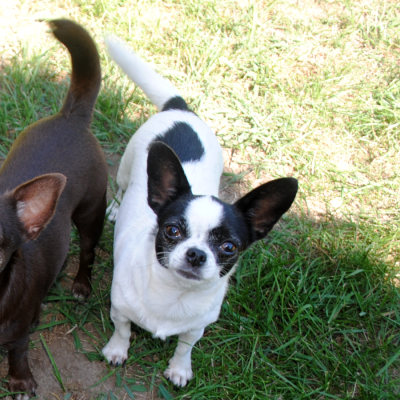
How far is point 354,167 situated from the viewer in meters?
4.25

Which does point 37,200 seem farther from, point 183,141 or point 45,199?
point 183,141

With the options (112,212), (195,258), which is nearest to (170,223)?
(195,258)

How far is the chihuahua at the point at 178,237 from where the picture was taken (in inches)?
89.8

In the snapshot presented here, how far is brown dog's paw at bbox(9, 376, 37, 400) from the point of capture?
8.49 ft

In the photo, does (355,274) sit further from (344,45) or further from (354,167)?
(344,45)

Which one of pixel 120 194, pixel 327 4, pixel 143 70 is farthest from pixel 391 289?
pixel 327 4

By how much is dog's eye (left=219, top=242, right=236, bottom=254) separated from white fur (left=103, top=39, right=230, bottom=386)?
9cm

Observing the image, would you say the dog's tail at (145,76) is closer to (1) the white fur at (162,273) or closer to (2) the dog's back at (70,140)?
(1) the white fur at (162,273)

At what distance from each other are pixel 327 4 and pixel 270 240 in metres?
3.12

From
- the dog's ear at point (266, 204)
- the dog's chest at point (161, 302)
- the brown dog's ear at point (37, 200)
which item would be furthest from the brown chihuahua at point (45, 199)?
the dog's ear at point (266, 204)

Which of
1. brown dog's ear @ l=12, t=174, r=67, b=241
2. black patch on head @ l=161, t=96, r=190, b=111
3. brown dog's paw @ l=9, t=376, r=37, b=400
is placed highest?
brown dog's ear @ l=12, t=174, r=67, b=241

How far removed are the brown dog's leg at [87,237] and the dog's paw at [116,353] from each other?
41 cm

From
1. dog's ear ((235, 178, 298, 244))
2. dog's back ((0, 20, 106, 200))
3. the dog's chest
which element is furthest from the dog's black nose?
dog's back ((0, 20, 106, 200))

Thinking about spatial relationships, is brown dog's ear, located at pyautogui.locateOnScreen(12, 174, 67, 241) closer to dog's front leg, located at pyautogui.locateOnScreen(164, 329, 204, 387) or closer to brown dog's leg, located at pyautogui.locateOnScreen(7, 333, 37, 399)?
brown dog's leg, located at pyautogui.locateOnScreen(7, 333, 37, 399)
